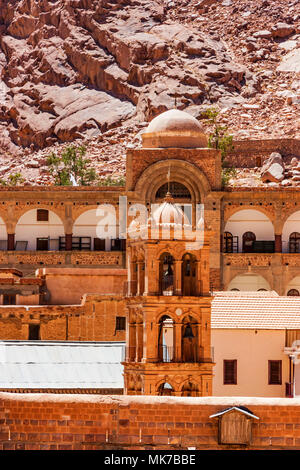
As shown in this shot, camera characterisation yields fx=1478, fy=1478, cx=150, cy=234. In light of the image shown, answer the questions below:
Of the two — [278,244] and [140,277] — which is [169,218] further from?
[278,244]

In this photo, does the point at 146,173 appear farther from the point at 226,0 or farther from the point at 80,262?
the point at 226,0

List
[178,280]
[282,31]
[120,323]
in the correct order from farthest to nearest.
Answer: [282,31], [120,323], [178,280]

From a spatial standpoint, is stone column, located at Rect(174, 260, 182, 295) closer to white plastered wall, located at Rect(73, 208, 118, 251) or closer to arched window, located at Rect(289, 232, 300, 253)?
white plastered wall, located at Rect(73, 208, 118, 251)

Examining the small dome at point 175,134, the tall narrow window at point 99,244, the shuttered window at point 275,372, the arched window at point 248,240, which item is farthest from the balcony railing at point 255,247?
the shuttered window at point 275,372

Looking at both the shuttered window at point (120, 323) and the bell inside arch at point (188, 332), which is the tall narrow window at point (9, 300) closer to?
the shuttered window at point (120, 323)

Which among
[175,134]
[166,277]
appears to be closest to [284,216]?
[175,134]

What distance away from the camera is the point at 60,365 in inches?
2036

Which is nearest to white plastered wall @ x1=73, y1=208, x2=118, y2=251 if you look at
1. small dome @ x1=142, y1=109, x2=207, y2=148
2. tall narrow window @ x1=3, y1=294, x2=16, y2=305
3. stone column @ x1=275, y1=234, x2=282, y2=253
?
small dome @ x1=142, y1=109, x2=207, y2=148

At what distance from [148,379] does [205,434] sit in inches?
517

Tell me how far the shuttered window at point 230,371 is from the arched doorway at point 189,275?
4.77 meters

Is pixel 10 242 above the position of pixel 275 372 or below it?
above

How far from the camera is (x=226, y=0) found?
5335 inches

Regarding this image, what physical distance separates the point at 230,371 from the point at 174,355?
5692 mm

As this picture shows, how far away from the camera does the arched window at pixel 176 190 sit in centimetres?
7488
